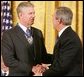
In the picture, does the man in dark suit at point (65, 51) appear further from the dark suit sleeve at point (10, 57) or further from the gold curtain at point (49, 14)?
the gold curtain at point (49, 14)

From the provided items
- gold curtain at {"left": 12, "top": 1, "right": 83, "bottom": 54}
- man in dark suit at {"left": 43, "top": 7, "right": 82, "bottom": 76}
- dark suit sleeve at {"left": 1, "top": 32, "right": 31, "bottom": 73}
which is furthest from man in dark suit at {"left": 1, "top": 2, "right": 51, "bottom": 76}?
gold curtain at {"left": 12, "top": 1, "right": 83, "bottom": 54}

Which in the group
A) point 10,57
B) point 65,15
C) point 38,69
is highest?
point 65,15

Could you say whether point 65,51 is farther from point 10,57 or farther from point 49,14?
point 49,14

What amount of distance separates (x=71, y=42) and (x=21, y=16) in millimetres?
655

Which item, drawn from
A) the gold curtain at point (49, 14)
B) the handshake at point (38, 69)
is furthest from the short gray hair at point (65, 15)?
the gold curtain at point (49, 14)

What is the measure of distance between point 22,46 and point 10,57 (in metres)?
0.20

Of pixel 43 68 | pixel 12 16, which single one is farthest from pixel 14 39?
pixel 12 16

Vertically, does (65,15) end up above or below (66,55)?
above

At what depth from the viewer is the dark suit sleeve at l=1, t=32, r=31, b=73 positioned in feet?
A: 10.4

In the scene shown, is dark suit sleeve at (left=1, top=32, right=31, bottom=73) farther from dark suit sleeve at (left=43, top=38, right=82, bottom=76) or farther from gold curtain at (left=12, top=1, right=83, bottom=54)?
gold curtain at (left=12, top=1, right=83, bottom=54)

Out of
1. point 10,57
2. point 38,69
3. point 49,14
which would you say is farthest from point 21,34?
point 49,14

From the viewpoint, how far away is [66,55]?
305 cm

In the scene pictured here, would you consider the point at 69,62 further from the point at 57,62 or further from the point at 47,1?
the point at 47,1

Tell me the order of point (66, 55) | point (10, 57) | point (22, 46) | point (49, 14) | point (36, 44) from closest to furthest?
point (66, 55)
point (10, 57)
point (22, 46)
point (36, 44)
point (49, 14)
